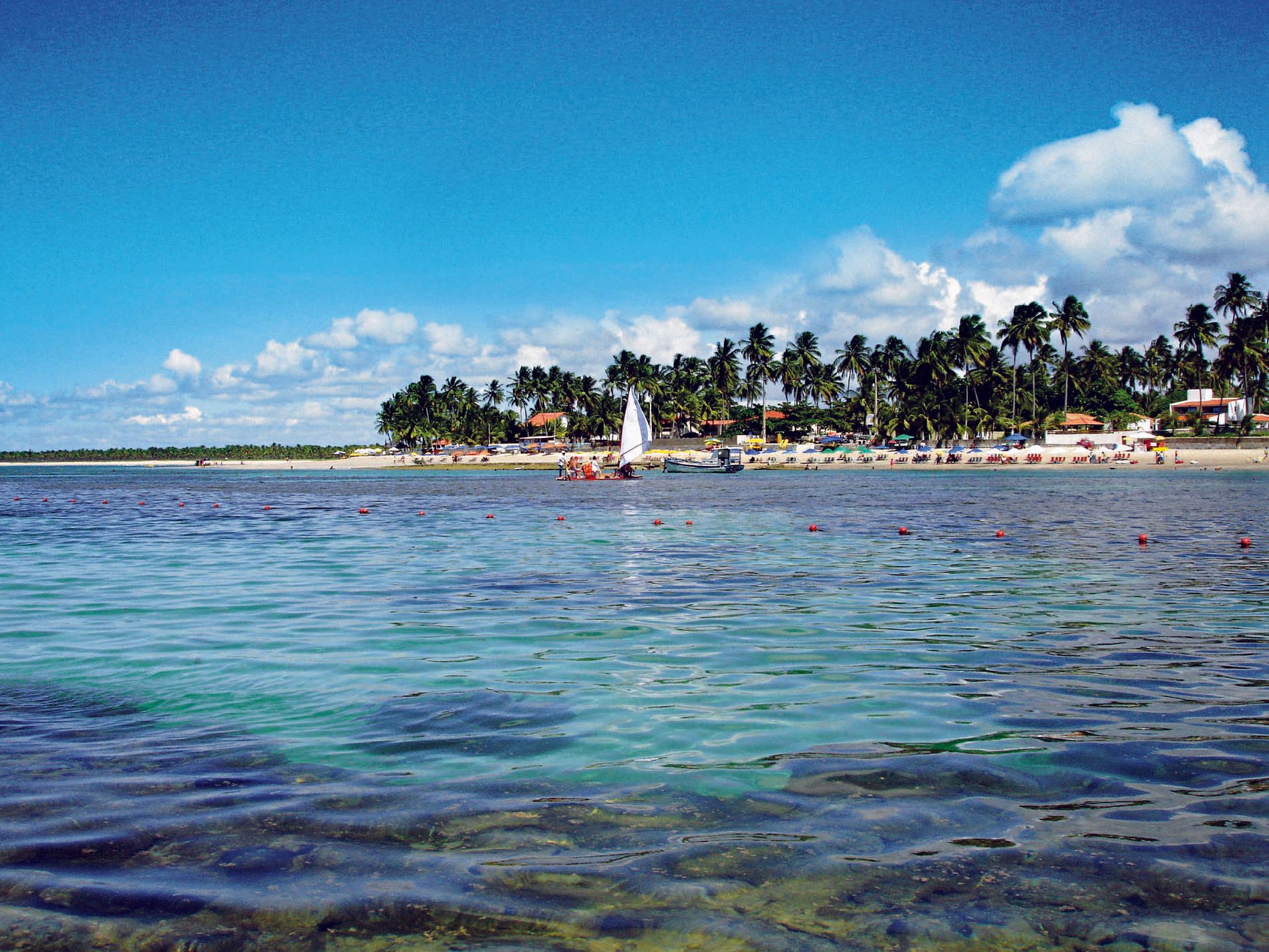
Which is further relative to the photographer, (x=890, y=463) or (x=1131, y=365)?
(x=1131, y=365)

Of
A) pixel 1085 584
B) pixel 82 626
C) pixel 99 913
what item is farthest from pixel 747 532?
pixel 99 913

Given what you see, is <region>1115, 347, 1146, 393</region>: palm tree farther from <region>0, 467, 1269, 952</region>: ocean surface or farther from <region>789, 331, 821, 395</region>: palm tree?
<region>0, 467, 1269, 952</region>: ocean surface

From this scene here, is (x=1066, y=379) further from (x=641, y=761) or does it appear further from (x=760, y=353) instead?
(x=641, y=761)

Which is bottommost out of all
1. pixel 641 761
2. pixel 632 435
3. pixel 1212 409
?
pixel 641 761

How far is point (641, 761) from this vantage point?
716 cm

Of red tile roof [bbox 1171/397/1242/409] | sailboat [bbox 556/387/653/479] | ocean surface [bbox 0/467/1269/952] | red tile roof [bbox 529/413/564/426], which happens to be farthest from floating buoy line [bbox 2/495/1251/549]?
red tile roof [bbox 1171/397/1242/409]

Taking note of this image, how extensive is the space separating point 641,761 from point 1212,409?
156 m

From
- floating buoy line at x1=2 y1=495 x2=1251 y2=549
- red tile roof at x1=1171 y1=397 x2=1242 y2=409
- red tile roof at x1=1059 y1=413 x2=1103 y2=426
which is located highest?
red tile roof at x1=1171 y1=397 x2=1242 y2=409

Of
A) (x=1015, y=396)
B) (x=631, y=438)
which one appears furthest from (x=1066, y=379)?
(x=631, y=438)

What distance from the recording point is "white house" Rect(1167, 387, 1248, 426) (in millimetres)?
128875

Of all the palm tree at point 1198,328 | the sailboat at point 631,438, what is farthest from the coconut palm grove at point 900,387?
the sailboat at point 631,438

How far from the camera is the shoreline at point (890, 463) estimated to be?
93.9m

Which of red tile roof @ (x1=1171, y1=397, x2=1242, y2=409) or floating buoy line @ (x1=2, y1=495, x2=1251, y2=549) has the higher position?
red tile roof @ (x1=1171, y1=397, x2=1242, y2=409)

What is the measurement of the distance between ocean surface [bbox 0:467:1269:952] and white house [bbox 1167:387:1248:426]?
427 feet
